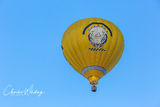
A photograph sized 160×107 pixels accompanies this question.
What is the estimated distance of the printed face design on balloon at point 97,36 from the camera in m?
13.9

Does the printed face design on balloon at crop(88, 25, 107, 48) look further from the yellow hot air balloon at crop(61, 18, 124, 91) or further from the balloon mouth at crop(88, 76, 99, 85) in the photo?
the balloon mouth at crop(88, 76, 99, 85)

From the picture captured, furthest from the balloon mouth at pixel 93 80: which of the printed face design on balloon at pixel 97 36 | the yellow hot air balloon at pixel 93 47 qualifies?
the printed face design on balloon at pixel 97 36

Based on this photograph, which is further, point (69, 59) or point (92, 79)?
point (69, 59)

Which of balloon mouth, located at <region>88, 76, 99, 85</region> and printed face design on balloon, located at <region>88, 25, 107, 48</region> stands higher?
printed face design on balloon, located at <region>88, 25, 107, 48</region>

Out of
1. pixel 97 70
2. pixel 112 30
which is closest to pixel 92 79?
pixel 97 70

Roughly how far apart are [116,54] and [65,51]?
11.5 ft

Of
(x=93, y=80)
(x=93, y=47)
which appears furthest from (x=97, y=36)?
(x=93, y=80)

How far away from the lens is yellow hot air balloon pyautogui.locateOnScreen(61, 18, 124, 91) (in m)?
13.9

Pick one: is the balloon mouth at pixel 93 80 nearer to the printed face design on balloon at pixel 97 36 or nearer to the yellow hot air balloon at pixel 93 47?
the yellow hot air balloon at pixel 93 47

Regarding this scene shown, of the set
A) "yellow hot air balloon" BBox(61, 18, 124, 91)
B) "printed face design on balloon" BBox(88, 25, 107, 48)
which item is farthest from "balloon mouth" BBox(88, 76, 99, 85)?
"printed face design on balloon" BBox(88, 25, 107, 48)

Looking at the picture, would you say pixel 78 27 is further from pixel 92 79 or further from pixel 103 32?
pixel 92 79

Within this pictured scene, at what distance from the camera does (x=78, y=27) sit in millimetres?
14586

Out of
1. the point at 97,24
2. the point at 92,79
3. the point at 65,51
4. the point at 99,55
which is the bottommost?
the point at 92,79

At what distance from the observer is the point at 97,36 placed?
1391 centimetres
